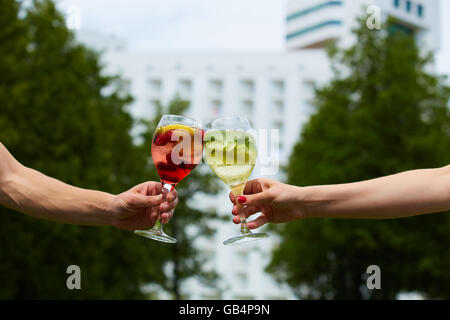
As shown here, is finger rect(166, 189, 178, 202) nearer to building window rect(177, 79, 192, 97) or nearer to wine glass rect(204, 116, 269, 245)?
wine glass rect(204, 116, 269, 245)

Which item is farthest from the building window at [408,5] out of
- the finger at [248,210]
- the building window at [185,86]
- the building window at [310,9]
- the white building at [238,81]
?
the finger at [248,210]

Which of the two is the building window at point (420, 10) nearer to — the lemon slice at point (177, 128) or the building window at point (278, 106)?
the building window at point (278, 106)

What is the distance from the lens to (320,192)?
314 centimetres

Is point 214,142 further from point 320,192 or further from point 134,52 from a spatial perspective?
point 134,52

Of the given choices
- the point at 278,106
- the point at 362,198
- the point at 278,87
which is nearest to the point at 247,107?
the point at 278,106

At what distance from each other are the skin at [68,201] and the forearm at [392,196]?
843mm

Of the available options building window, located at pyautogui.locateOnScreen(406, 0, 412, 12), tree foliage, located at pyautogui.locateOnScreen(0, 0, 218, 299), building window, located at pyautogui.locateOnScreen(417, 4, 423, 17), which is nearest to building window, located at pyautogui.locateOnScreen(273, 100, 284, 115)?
building window, located at pyautogui.locateOnScreen(406, 0, 412, 12)

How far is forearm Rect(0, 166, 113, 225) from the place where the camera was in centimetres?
328

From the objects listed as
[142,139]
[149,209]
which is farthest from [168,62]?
[149,209]

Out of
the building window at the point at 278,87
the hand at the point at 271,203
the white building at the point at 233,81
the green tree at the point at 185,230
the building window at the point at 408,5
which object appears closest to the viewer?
the hand at the point at 271,203

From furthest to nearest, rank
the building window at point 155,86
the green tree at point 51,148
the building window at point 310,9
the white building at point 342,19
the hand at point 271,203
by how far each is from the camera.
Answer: the building window at point 310,9 → the white building at point 342,19 → the building window at point 155,86 → the green tree at point 51,148 → the hand at point 271,203

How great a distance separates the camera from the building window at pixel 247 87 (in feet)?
257

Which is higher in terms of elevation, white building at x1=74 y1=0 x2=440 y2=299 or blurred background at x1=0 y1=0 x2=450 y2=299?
white building at x1=74 y1=0 x2=440 y2=299
